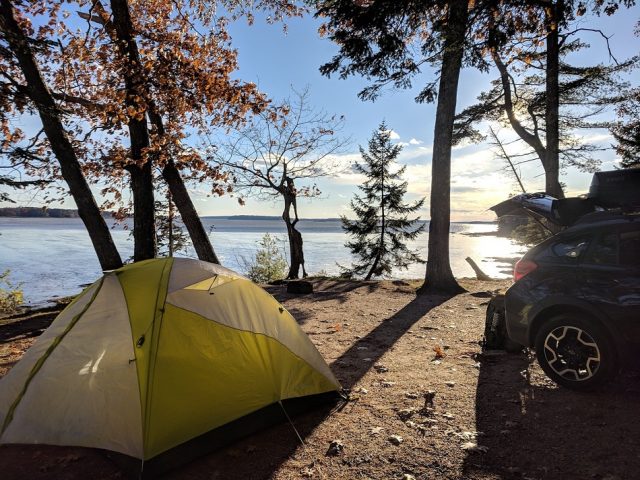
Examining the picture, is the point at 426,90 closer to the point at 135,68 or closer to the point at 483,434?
the point at 135,68

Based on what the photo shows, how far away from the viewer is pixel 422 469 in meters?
3.11

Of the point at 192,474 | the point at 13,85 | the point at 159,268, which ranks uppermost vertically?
the point at 13,85

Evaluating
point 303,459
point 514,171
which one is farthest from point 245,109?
point 514,171

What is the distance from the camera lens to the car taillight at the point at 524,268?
4.67 m

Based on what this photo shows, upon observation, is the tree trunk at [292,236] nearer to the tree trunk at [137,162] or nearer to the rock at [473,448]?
the tree trunk at [137,162]

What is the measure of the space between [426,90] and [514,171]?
438 inches

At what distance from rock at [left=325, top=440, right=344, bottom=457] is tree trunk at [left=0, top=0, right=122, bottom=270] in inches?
280

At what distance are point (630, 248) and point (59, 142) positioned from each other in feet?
33.0

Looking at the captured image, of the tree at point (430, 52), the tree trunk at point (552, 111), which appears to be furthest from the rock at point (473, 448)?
the tree trunk at point (552, 111)

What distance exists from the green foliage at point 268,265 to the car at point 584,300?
15.5 m

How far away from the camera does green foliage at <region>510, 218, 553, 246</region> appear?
19.2 metres

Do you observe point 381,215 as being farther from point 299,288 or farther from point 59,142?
point 59,142

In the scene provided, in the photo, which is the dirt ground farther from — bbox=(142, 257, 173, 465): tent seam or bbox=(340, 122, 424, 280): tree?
bbox=(340, 122, 424, 280): tree

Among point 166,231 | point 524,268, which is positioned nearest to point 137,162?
point 524,268
